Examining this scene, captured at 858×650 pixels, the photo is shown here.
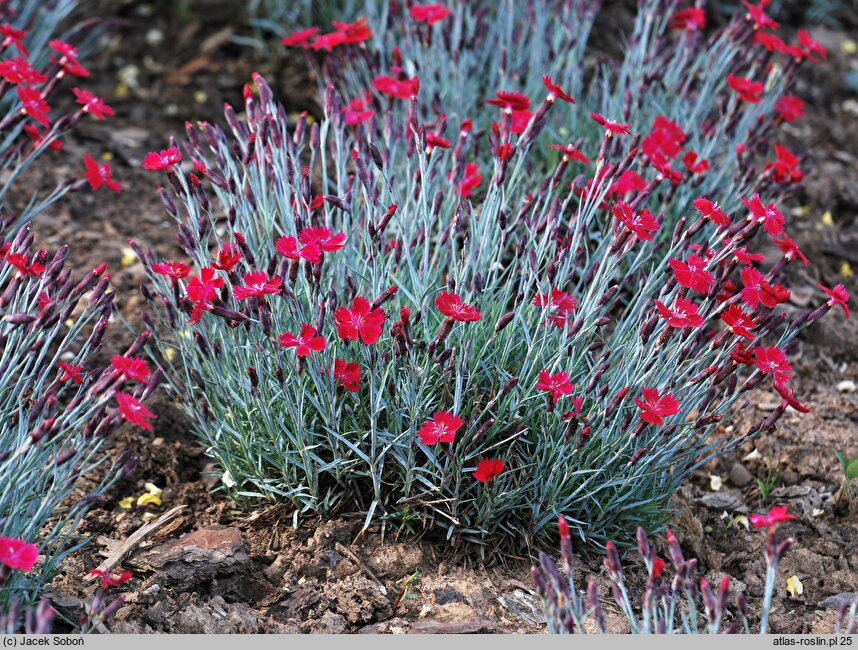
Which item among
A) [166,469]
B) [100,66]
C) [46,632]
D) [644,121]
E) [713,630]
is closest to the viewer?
[713,630]

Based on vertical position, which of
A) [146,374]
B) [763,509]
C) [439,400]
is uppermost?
[146,374]

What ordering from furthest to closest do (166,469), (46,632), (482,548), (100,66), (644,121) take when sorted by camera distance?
(100,66) → (644,121) → (166,469) → (482,548) → (46,632)

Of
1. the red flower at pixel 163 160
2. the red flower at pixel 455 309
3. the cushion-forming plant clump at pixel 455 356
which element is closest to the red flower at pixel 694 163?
the cushion-forming plant clump at pixel 455 356

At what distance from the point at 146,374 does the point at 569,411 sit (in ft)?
3.09

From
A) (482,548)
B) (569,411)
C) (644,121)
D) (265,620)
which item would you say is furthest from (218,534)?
(644,121)

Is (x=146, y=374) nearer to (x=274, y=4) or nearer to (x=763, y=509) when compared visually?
(x=763, y=509)

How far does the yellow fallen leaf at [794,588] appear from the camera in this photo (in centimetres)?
238

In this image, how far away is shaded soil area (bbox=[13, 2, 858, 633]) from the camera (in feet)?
7.02

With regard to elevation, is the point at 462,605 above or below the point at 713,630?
below

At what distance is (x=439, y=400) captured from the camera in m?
2.30

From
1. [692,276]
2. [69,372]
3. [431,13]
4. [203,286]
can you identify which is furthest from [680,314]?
[431,13]

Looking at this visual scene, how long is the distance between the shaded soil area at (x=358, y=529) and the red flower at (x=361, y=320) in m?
0.56

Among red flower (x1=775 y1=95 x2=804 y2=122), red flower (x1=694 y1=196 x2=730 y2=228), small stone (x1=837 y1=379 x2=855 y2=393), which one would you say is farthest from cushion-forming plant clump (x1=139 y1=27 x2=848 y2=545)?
red flower (x1=775 y1=95 x2=804 y2=122)

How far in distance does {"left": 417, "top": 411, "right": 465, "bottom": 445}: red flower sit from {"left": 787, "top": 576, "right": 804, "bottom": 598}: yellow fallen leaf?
1019 millimetres
